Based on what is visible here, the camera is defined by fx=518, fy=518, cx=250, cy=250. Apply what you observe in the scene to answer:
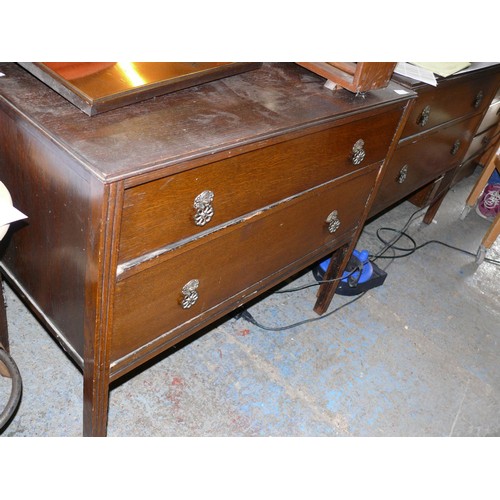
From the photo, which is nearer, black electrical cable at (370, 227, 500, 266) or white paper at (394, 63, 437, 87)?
white paper at (394, 63, 437, 87)

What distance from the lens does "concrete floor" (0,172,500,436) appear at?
57.9 inches

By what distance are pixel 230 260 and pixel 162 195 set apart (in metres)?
0.35

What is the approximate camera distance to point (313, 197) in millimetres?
1345

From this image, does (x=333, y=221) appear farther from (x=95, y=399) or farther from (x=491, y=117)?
(x=491, y=117)

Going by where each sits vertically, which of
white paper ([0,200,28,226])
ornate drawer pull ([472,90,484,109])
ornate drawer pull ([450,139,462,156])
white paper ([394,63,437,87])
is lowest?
ornate drawer pull ([450,139,462,156])

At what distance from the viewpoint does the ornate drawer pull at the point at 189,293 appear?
3.71ft

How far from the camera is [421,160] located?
1.95 meters

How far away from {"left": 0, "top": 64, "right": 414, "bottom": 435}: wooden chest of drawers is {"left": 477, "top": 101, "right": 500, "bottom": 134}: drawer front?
119cm

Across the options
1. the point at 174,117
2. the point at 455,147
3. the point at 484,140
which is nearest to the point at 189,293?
the point at 174,117

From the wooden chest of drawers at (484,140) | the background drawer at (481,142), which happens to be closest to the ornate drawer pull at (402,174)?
the wooden chest of drawers at (484,140)

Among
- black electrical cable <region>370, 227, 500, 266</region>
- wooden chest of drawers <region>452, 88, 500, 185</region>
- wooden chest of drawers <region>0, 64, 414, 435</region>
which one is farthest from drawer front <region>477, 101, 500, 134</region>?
wooden chest of drawers <region>0, 64, 414, 435</region>

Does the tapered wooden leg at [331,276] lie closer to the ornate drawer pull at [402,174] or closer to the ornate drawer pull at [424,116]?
the ornate drawer pull at [402,174]

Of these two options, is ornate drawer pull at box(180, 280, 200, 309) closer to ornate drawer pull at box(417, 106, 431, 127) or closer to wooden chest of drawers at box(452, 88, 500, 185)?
ornate drawer pull at box(417, 106, 431, 127)

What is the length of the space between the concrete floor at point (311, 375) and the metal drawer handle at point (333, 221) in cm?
47
